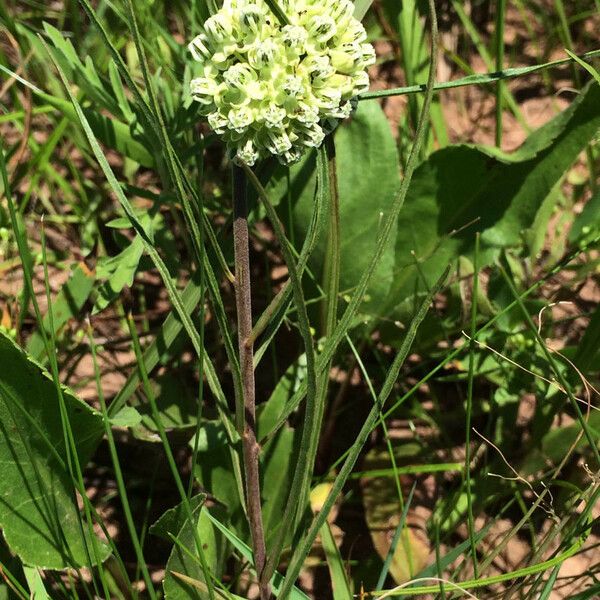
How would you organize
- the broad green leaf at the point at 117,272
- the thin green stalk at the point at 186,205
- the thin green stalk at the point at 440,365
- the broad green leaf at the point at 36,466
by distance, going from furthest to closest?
the broad green leaf at the point at 117,272 → the broad green leaf at the point at 36,466 → the thin green stalk at the point at 440,365 → the thin green stalk at the point at 186,205

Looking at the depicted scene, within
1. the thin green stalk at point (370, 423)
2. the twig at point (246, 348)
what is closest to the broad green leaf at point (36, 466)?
the twig at point (246, 348)

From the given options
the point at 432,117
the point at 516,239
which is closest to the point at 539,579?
the point at 516,239

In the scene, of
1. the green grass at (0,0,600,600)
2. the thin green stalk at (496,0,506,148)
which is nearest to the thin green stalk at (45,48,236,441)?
the green grass at (0,0,600,600)

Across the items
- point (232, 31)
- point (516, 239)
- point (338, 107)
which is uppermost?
point (232, 31)

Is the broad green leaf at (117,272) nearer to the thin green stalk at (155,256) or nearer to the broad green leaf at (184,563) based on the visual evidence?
the thin green stalk at (155,256)

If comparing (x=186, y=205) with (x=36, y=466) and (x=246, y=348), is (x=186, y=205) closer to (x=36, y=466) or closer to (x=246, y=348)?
(x=246, y=348)

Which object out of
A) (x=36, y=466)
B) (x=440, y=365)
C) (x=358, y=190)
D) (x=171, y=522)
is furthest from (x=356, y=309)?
(x=358, y=190)

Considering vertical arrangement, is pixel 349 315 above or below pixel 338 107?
below

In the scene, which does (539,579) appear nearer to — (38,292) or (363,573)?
(363,573)
